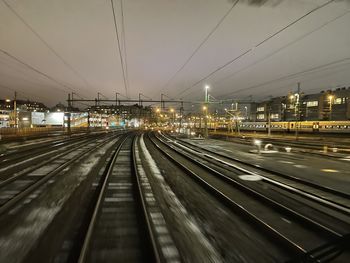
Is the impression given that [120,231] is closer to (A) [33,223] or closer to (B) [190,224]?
(B) [190,224]

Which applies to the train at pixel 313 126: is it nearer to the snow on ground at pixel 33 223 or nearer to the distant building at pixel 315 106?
the distant building at pixel 315 106

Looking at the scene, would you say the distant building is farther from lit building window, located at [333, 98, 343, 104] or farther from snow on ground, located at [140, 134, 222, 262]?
snow on ground, located at [140, 134, 222, 262]

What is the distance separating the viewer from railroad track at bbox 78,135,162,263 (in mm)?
5562

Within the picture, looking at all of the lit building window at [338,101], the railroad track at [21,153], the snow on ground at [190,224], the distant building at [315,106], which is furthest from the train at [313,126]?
the lit building window at [338,101]

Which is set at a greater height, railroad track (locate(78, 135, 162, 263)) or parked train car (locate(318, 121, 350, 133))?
parked train car (locate(318, 121, 350, 133))

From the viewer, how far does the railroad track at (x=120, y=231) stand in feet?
18.2

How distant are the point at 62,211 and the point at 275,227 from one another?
5779 mm

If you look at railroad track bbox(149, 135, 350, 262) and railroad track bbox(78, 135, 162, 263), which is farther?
railroad track bbox(149, 135, 350, 262)

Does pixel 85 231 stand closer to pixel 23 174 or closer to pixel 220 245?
pixel 220 245

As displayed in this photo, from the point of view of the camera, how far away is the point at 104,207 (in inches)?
344

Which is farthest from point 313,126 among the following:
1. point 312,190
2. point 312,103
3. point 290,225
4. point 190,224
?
point 312,103

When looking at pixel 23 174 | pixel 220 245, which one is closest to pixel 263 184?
pixel 220 245

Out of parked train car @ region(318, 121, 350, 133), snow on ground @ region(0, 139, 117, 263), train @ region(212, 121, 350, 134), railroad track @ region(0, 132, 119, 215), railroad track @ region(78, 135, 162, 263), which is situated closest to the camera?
railroad track @ region(78, 135, 162, 263)

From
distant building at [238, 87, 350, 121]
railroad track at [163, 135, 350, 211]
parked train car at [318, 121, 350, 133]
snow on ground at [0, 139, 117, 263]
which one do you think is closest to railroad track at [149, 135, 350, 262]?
railroad track at [163, 135, 350, 211]
